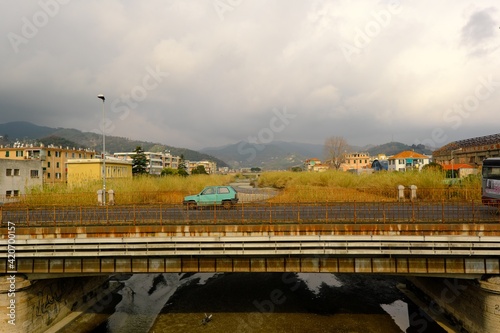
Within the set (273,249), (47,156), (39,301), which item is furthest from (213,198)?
(47,156)

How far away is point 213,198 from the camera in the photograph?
1970 centimetres

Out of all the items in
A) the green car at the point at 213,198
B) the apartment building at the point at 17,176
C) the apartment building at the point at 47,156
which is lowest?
the green car at the point at 213,198

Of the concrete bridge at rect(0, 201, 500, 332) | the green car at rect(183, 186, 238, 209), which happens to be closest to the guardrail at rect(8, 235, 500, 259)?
the concrete bridge at rect(0, 201, 500, 332)

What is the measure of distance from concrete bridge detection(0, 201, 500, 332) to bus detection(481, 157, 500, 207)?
473cm

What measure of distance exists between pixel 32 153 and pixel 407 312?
78.5 metres

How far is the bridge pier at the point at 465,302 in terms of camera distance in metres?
11.6

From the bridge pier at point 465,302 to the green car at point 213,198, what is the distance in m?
13.1

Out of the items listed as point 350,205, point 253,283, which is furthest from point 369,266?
point 253,283

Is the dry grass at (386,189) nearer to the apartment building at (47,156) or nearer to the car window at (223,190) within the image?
the car window at (223,190)

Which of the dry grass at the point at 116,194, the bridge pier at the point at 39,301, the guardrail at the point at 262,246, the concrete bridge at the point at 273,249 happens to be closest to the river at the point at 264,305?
the bridge pier at the point at 39,301

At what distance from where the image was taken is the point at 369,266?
12531mm

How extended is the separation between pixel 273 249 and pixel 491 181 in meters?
14.8

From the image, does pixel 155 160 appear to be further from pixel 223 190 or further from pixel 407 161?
pixel 223 190

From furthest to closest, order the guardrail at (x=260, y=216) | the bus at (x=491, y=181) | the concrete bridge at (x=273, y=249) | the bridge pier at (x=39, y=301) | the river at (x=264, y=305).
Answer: the bus at (x=491, y=181)
the river at (x=264, y=305)
the guardrail at (x=260, y=216)
the bridge pier at (x=39, y=301)
the concrete bridge at (x=273, y=249)
